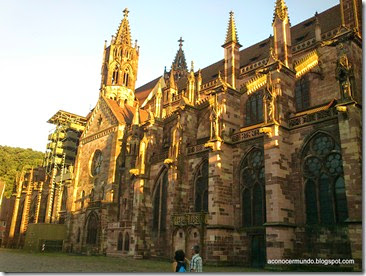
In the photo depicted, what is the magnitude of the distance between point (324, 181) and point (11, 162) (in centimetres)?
5161

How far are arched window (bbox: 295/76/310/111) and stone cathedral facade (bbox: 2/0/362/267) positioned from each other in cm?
7

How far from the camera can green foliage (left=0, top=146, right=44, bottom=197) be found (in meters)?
54.2

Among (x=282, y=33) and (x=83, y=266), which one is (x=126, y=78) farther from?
(x=83, y=266)

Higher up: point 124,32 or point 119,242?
point 124,32

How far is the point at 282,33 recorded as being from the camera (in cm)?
2414

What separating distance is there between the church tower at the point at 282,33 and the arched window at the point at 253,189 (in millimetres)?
6924

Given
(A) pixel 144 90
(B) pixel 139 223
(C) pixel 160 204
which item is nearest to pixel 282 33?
(C) pixel 160 204

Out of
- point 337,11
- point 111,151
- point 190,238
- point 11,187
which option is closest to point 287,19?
point 337,11

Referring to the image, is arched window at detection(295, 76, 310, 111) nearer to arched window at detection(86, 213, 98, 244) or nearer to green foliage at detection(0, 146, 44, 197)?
arched window at detection(86, 213, 98, 244)

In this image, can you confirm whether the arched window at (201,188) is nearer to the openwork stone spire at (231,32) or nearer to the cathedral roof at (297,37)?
the openwork stone spire at (231,32)

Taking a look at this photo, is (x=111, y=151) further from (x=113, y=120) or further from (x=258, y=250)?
(x=258, y=250)

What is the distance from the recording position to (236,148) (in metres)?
22.8

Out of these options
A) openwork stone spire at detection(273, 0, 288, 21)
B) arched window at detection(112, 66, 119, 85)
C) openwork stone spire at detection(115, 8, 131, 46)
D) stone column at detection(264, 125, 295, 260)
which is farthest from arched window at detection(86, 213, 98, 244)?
openwork stone spire at detection(115, 8, 131, 46)

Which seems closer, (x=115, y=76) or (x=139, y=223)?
(x=139, y=223)
